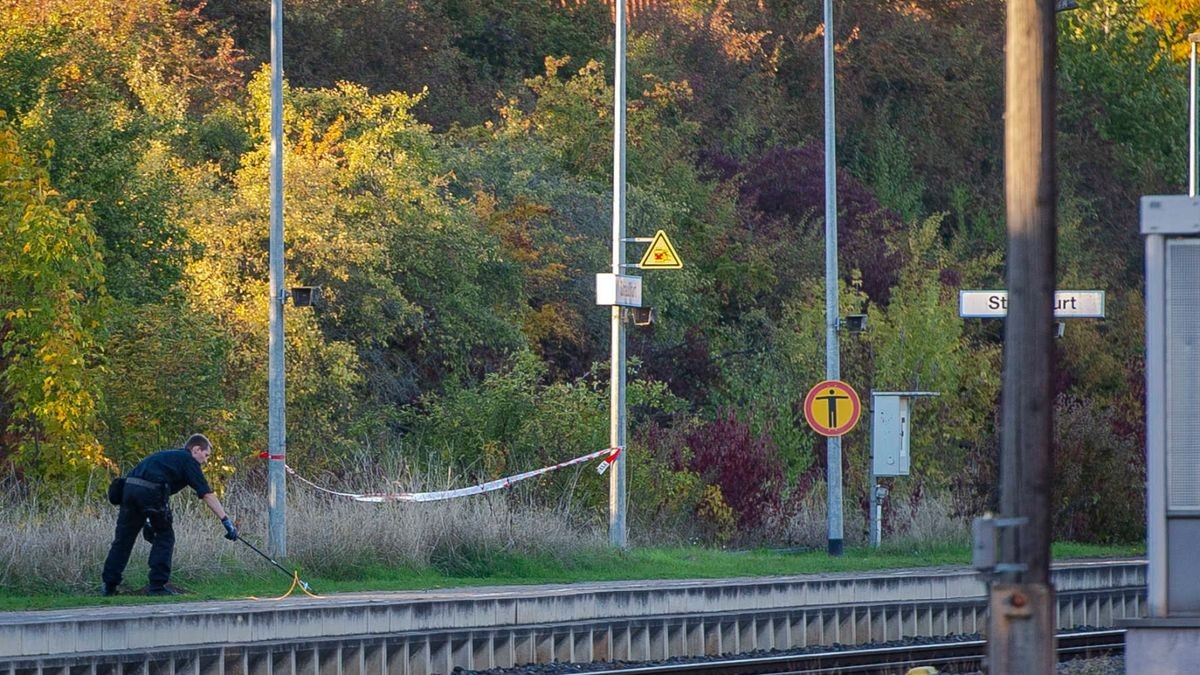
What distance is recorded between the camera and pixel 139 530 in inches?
768

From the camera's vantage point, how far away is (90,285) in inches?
998

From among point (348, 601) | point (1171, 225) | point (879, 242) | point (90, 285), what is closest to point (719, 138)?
point (879, 242)

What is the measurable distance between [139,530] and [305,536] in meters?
3.66

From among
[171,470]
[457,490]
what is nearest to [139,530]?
[171,470]

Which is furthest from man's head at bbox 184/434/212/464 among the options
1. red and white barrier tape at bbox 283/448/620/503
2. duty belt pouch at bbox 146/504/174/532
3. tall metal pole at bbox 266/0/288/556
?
red and white barrier tape at bbox 283/448/620/503

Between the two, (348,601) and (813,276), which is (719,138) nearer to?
(813,276)

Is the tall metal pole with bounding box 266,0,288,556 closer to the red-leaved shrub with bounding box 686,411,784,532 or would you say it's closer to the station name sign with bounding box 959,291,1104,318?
the station name sign with bounding box 959,291,1104,318

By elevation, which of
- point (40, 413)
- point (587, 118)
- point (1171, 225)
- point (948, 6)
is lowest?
point (40, 413)

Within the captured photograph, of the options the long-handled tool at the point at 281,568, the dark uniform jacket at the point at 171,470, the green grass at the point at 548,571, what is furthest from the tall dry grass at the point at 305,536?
the dark uniform jacket at the point at 171,470

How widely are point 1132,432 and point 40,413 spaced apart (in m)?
20.3

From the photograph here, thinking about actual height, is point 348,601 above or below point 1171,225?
below

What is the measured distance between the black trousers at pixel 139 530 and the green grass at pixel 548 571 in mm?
338

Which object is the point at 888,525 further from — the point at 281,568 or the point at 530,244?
the point at 281,568

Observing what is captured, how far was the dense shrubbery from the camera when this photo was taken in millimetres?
27047
